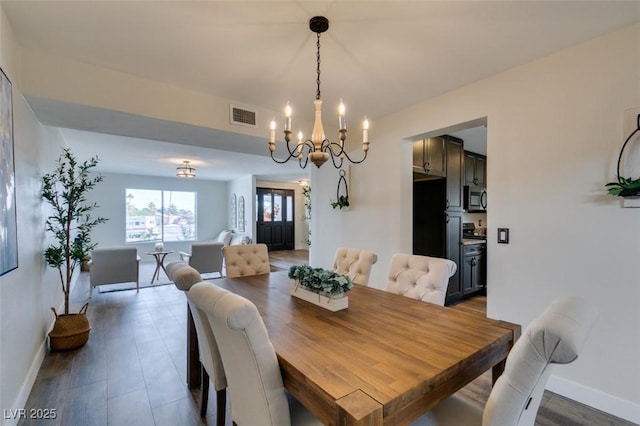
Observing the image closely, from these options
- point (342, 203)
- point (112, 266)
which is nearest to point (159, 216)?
point (112, 266)

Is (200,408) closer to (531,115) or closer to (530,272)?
(530,272)

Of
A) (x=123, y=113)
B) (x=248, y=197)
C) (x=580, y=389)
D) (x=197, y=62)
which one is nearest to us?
(x=580, y=389)

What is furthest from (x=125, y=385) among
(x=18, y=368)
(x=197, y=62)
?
(x=197, y=62)

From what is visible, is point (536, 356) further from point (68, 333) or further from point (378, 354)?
point (68, 333)

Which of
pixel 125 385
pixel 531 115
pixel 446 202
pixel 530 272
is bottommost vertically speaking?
pixel 125 385

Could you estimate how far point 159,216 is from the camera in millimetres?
8664

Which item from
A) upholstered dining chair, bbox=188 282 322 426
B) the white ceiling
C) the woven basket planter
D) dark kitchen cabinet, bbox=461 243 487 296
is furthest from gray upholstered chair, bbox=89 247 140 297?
dark kitchen cabinet, bbox=461 243 487 296

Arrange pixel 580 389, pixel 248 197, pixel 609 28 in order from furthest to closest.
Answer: pixel 248 197 < pixel 580 389 < pixel 609 28

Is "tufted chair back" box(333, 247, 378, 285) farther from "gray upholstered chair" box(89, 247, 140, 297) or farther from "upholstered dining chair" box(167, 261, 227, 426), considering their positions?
"gray upholstered chair" box(89, 247, 140, 297)

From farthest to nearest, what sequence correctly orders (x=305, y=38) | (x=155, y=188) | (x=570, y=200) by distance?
(x=155, y=188), (x=570, y=200), (x=305, y=38)

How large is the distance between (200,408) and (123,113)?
235 cm

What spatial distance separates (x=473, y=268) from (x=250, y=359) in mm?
4219

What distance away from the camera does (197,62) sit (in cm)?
226

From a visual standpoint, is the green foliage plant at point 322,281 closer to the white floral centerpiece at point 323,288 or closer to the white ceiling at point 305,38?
the white floral centerpiece at point 323,288
